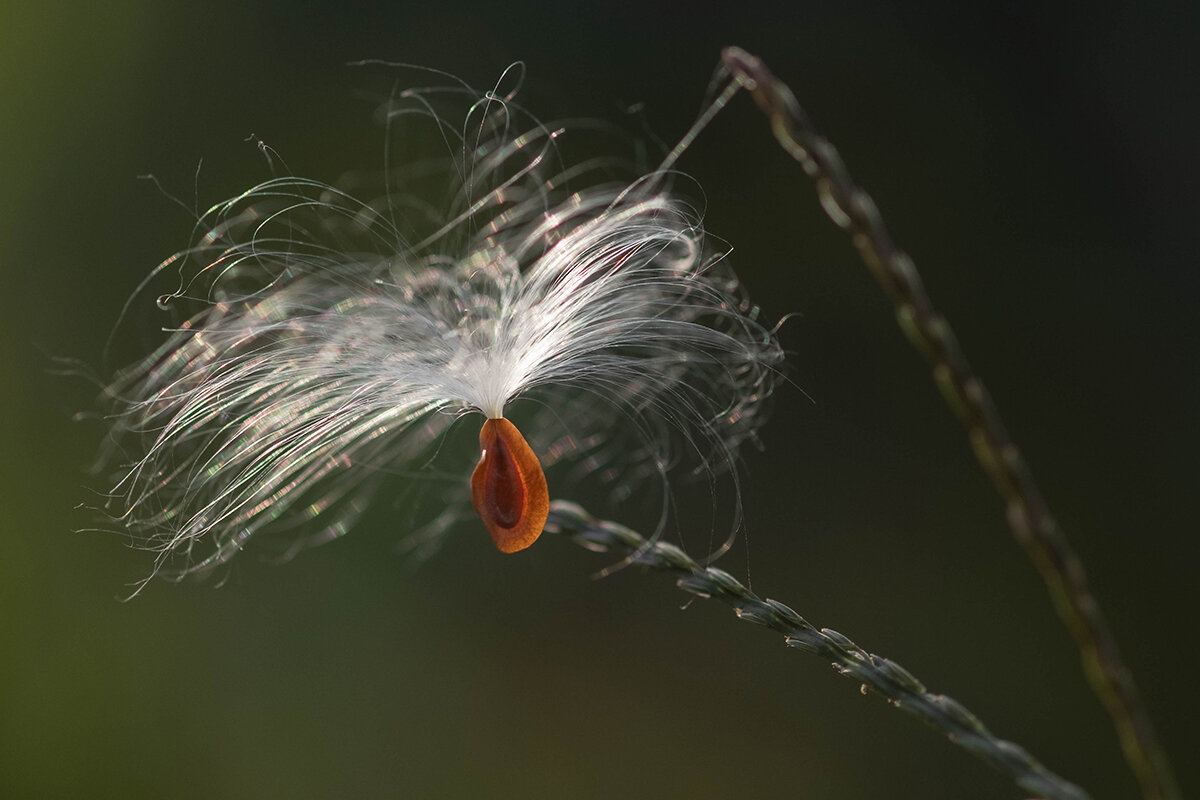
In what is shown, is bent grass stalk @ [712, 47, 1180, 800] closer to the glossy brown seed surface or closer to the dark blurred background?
the glossy brown seed surface

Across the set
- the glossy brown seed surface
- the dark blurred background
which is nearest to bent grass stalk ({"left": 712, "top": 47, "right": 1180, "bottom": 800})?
the glossy brown seed surface

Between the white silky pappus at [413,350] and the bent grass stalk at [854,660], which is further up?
the white silky pappus at [413,350]

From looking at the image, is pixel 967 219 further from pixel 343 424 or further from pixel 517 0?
pixel 343 424

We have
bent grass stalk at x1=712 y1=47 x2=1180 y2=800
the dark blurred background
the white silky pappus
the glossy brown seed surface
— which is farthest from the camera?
the dark blurred background

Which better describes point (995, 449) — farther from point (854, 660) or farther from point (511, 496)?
point (511, 496)

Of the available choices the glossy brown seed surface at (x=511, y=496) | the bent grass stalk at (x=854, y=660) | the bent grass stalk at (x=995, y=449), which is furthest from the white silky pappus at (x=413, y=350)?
the bent grass stalk at (x=995, y=449)

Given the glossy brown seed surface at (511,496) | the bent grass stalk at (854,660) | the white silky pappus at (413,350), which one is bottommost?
the bent grass stalk at (854,660)

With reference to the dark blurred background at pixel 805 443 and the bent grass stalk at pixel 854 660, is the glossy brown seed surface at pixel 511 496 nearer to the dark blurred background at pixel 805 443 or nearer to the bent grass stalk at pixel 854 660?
the bent grass stalk at pixel 854 660

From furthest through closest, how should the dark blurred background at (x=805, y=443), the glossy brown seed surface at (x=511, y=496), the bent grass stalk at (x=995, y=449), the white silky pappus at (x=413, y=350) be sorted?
the dark blurred background at (x=805, y=443) → the white silky pappus at (x=413, y=350) → the glossy brown seed surface at (x=511, y=496) → the bent grass stalk at (x=995, y=449)

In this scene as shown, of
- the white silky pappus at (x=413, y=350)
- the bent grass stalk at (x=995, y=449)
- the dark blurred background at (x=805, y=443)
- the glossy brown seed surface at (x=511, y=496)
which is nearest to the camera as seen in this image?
the bent grass stalk at (x=995, y=449)
